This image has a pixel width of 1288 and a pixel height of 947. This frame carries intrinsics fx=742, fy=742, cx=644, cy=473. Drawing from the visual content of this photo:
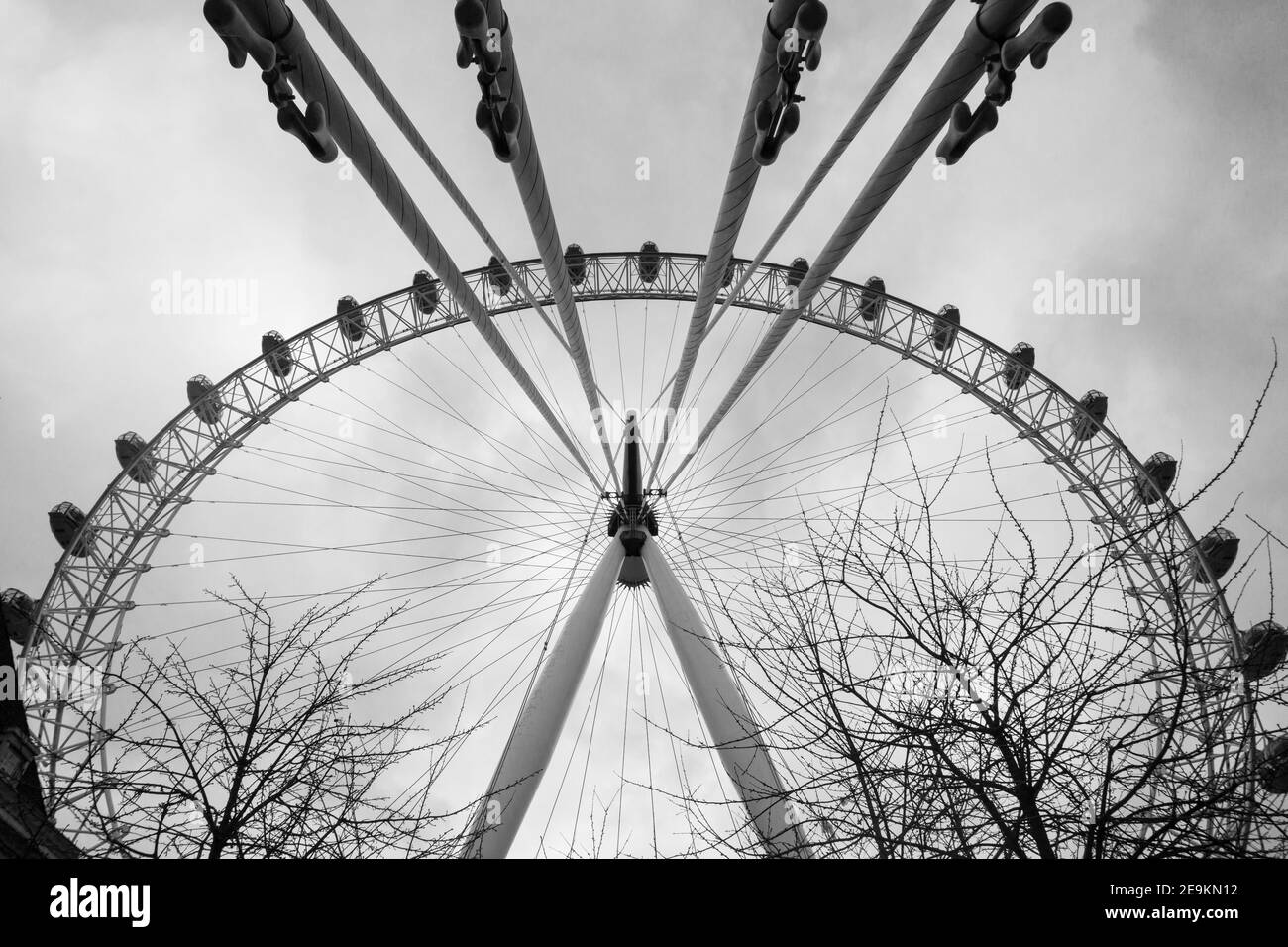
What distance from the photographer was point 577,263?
A: 75.7ft

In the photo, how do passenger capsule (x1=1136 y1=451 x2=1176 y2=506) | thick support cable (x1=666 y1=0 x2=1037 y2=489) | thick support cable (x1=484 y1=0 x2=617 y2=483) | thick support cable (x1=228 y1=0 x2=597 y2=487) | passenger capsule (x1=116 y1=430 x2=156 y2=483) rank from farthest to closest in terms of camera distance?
passenger capsule (x1=116 y1=430 x2=156 y2=483) < passenger capsule (x1=1136 y1=451 x2=1176 y2=506) < thick support cable (x1=484 y1=0 x2=617 y2=483) < thick support cable (x1=666 y1=0 x2=1037 y2=489) < thick support cable (x1=228 y1=0 x2=597 y2=487)

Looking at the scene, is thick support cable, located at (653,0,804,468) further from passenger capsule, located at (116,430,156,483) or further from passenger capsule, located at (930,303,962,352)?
passenger capsule, located at (116,430,156,483)

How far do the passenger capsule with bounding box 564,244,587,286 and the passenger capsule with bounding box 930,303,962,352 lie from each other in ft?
35.9

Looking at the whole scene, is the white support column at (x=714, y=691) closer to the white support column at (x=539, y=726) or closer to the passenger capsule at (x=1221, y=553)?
the white support column at (x=539, y=726)

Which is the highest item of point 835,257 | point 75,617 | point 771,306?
point 771,306

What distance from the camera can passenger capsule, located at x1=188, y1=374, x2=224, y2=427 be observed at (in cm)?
2191

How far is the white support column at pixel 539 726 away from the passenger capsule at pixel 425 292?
11.7 metres

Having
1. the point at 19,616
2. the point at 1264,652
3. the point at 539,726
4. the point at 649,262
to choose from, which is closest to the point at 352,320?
the point at 649,262

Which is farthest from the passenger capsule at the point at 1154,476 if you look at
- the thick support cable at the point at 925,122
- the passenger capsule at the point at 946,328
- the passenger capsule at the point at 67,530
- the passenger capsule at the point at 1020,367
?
the passenger capsule at the point at 67,530

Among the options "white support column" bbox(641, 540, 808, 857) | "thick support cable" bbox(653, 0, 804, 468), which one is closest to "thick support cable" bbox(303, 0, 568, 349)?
"thick support cable" bbox(653, 0, 804, 468)

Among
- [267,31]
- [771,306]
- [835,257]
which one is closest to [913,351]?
[771,306]
